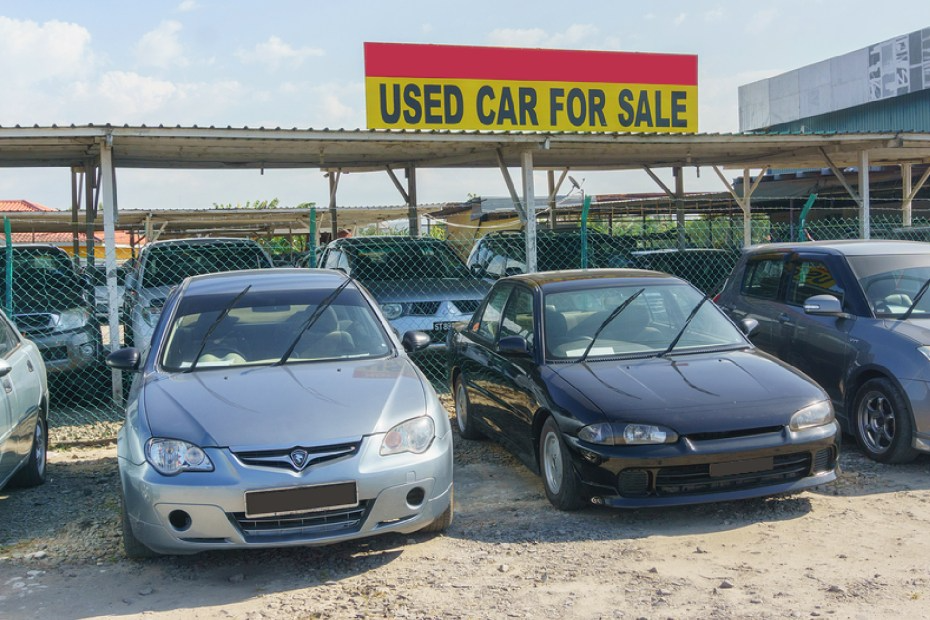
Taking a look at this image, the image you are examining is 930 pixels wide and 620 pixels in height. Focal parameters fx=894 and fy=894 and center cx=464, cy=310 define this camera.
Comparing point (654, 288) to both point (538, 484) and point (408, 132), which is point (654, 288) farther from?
point (408, 132)

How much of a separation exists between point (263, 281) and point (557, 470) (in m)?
2.47

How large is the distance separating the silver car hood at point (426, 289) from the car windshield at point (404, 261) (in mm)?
570

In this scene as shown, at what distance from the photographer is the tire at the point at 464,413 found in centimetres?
766

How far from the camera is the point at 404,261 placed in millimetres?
12047

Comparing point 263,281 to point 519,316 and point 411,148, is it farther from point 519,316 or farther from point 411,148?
point 411,148

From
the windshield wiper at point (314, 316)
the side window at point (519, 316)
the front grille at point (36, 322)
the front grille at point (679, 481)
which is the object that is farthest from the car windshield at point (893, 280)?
the front grille at point (36, 322)

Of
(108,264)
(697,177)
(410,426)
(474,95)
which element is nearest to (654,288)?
(410,426)

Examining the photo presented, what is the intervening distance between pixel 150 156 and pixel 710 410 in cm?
893

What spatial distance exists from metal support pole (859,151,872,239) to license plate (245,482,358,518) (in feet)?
34.0

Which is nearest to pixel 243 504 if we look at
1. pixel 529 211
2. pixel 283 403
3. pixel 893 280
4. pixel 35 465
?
pixel 283 403

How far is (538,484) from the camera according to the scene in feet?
20.8

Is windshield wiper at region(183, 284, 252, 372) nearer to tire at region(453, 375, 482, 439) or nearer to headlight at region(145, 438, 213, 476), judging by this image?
headlight at region(145, 438, 213, 476)

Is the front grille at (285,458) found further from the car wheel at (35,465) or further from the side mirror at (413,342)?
the car wheel at (35,465)

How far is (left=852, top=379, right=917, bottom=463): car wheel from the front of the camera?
20.8 feet
